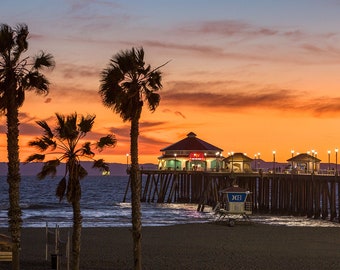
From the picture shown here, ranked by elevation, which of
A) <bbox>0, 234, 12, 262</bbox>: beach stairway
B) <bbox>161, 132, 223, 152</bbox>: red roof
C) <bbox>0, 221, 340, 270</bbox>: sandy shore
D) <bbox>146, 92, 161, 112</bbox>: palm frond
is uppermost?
<bbox>161, 132, 223, 152</bbox>: red roof

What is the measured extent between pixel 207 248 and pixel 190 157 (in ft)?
207

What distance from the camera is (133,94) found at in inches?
1019

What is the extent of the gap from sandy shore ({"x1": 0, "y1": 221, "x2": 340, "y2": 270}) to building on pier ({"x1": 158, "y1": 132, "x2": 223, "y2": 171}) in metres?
48.2

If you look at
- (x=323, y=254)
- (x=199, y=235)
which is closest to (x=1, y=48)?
(x=323, y=254)

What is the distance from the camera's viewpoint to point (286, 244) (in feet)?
134

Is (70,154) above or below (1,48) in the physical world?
below

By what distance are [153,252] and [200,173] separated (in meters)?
53.9

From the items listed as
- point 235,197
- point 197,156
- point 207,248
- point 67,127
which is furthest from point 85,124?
point 197,156

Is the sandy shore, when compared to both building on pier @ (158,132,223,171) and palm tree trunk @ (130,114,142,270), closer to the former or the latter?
palm tree trunk @ (130,114,142,270)

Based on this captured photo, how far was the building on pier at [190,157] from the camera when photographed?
101 metres

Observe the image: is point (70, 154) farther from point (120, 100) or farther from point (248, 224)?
point (248, 224)

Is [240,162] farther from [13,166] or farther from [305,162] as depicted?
[13,166]

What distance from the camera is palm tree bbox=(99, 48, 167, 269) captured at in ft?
84.7

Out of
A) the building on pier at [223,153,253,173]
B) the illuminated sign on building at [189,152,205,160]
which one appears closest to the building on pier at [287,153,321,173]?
the building on pier at [223,153,253,173]
